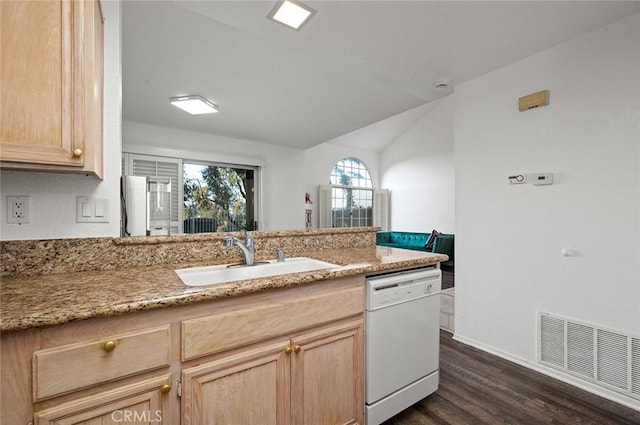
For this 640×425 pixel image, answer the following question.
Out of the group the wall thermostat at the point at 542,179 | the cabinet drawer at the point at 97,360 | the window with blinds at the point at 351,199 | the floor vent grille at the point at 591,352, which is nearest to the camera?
the cabinet drawer at the point at 97,360

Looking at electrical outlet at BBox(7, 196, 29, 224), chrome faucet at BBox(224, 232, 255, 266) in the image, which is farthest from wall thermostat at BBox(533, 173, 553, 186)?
electrical outlet at BBox(7, 196, 29, 224)

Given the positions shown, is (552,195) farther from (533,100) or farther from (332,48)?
(332,48)

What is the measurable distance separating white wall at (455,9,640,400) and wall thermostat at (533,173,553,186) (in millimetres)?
39

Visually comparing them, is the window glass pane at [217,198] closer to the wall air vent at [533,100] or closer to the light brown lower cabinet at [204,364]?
the light brown lower cabinet at [204,364]

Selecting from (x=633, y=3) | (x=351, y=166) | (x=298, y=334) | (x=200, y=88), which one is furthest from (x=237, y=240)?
(x=351, y=166)

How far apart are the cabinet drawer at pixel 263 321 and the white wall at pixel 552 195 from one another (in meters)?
1.63

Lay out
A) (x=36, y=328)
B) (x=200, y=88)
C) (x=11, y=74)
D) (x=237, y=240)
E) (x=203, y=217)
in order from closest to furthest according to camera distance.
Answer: (x=36, y=328) < (x=11, y=74) < (x=237, y=240) < (x=200, y=88) < (x=203, y=217)

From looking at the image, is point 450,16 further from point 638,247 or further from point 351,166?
point 351,166

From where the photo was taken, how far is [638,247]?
5.64 ft

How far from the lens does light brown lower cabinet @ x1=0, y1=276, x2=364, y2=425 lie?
0.76 meters

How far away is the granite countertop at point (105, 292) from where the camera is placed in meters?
0.77

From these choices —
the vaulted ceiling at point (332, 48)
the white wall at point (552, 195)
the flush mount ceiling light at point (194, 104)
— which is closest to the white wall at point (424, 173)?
the vaulted ceiling at point (332, 48)

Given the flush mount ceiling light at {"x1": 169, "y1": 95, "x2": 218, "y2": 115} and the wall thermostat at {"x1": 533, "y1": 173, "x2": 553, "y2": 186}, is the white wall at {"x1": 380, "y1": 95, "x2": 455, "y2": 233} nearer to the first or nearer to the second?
the wall thermostat at {"x1": 533, "y1": 173, "x2": 553, "y2": 186}

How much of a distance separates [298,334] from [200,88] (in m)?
2.84
